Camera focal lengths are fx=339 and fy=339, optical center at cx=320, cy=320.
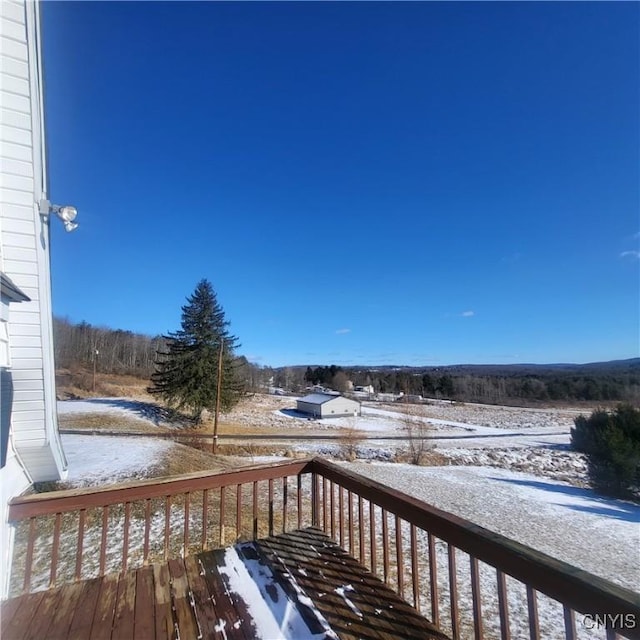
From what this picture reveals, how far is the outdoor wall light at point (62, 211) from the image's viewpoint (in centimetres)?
238

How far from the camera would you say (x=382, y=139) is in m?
8.45

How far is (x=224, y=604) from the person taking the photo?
1996 mm

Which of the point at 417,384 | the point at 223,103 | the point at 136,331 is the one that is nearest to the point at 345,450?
the point at 223,103

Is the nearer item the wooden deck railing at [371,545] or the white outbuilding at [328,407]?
the wooden deck railing at [371,545]

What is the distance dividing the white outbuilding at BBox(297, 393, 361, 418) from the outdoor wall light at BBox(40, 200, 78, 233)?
28.7 metres

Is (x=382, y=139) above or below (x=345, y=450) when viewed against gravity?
above

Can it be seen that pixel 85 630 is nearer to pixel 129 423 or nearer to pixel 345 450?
pixel 345 450

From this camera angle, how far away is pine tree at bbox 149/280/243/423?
17375 millimetres

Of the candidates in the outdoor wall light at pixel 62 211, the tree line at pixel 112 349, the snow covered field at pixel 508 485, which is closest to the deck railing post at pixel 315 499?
the outdoor wall light at pixel 62 211

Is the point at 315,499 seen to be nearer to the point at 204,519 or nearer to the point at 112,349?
the point at 204,519

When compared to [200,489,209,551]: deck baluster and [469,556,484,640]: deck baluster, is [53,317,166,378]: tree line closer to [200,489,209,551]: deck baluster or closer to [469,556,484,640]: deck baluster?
[200,489,209,551]: deck baluster

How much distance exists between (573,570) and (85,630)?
2334 millimetres

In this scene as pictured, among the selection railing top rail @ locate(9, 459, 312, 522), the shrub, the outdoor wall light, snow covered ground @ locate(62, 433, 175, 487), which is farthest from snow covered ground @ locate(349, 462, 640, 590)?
the outdoor wall light

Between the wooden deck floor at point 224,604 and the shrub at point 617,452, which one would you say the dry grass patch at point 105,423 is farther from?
the shrub at point 617,452
